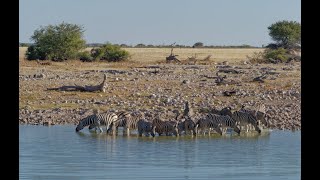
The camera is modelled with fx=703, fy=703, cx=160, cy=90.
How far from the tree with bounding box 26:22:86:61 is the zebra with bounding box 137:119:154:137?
22304 mm

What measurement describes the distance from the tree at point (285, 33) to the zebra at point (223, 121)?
30.8 meters

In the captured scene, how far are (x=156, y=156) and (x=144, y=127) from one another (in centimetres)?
273

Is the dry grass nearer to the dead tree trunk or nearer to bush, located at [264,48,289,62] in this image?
bush, located at [264,48,289,62]

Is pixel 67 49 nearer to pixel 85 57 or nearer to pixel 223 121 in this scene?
pixel 85 57

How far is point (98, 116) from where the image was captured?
47.0 feet

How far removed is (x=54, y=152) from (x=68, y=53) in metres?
25.1

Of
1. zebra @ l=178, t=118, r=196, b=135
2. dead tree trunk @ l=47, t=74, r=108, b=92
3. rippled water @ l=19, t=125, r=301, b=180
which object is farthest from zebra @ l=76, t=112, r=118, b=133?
dead tree trunk @ l=47, t=74, r=108, b=92

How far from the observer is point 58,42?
122 feet

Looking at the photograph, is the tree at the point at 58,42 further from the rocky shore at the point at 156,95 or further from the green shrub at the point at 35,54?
the rocky shore at the point at 156,95

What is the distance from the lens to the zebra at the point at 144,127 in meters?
13.4

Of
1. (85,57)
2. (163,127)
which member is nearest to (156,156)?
(163,127)

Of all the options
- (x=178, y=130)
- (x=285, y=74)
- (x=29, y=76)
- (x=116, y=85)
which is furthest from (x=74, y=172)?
(x=285, y=74)
